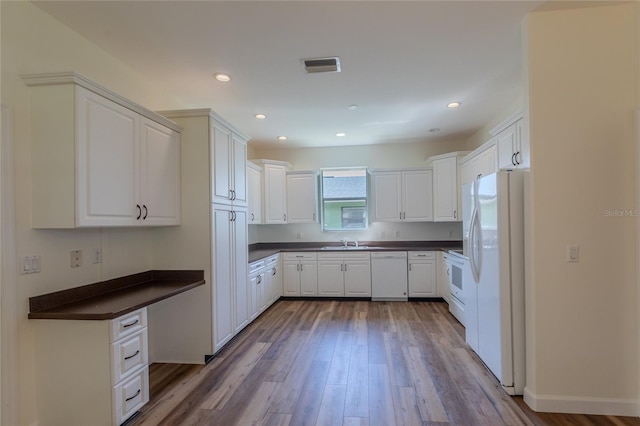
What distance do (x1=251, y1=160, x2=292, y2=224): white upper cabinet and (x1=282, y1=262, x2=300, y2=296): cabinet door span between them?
812 millimetres

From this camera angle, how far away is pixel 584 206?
210cm

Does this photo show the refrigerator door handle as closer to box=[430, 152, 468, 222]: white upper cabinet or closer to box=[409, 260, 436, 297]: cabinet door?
box=[409, 260, 436, 297]: cabinet door

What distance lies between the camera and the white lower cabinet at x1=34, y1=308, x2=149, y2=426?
194 cm

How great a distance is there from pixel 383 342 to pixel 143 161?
2.88m

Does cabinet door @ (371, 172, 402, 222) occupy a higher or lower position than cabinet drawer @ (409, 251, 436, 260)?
higher

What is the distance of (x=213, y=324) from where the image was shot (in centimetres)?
296

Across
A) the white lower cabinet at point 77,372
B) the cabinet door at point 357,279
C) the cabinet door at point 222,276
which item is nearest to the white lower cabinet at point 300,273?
the cabinet door at point 357,279

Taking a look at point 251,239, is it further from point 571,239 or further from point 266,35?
point 571,239

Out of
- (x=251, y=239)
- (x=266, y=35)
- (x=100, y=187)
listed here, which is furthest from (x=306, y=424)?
(x=251, y=239)

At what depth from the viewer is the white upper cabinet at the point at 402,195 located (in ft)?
17.3

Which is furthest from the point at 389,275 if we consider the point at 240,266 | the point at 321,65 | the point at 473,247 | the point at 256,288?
the point at 321,65

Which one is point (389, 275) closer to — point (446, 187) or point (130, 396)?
point (446, 187)

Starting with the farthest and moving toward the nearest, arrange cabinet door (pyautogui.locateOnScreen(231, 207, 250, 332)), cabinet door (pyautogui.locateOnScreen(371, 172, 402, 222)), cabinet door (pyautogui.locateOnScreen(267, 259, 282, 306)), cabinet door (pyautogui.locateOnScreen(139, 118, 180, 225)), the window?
→ 1. the window
2. cabinet door (pyautogui.locateOnScreen(371, 172, 402, 222))
3. cabinet door (pyautogui.locateOnScreen(267, 259, 282, 306))
4. cabinet door (pyautogui.locateOnScreen(231, 207, 250, 332))
5. cabinet door (pyautogui.locateOnScreen(139, 118, 180, 225))

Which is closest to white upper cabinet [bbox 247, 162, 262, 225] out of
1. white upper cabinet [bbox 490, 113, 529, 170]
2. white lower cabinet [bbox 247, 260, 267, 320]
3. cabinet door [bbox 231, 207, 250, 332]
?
white lower cabinet [bbox 247, 260, 267, 320]
